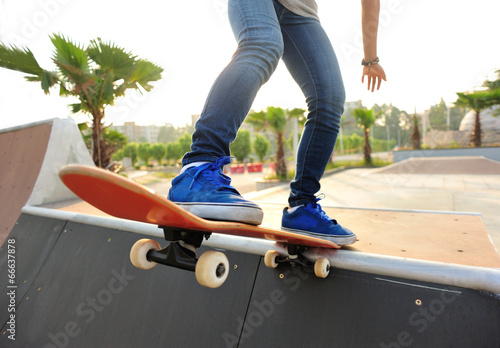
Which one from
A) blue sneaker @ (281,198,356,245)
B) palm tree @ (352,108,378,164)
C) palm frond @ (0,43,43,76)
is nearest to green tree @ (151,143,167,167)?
palm tree @ (352,108,378,164)

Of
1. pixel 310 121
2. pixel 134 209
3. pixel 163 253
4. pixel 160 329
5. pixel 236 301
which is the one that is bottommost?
pixel 160 329

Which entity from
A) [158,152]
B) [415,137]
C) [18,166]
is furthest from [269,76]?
[158,152]

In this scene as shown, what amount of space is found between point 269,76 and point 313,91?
0.25 metres

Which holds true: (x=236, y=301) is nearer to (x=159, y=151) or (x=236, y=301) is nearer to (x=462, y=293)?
(x=462, y=293)

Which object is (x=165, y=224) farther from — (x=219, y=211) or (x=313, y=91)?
(x=313, y=91)

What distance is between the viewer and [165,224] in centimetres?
76

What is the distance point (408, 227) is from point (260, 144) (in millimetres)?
33782

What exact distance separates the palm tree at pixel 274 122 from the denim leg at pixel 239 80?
12.1m

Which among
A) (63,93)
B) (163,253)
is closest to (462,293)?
(163,253)

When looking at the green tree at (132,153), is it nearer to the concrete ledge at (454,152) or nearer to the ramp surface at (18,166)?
the concrete ledge at (454,152)

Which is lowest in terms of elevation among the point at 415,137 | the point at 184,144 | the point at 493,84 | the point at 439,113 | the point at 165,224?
the point at 415,137

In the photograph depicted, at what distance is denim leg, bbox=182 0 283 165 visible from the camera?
89 cm

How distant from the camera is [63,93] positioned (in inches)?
264

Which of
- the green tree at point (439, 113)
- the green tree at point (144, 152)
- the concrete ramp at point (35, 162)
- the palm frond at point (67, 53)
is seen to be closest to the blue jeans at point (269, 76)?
the concrete ramp at point (35, 162)
